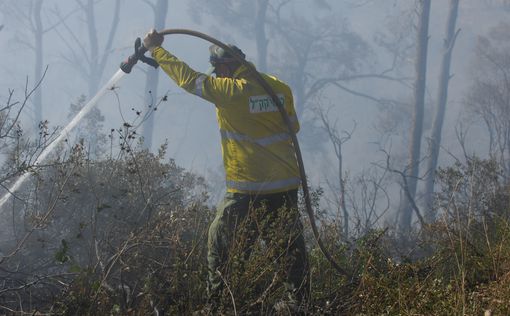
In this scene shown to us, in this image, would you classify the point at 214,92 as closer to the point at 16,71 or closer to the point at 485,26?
the point at 485,26

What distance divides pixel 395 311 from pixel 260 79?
5.46ft

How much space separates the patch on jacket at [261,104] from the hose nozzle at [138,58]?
30.3 inches

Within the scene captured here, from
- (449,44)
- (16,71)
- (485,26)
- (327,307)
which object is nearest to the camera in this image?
(327,307)

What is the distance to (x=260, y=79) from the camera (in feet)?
11.1

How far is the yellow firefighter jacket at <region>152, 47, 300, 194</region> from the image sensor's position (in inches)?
132

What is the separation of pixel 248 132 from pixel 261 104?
7.6 inches

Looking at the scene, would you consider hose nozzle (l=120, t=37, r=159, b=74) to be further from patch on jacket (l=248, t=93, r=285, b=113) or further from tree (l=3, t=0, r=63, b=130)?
tree (l=3, t=0, r=63, b=130)

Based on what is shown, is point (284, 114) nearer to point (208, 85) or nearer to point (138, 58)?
point (208, 85)

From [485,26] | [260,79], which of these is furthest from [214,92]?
[485,26]

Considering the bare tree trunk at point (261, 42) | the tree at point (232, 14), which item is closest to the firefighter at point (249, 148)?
the bare tree trunk at point (261, 42)

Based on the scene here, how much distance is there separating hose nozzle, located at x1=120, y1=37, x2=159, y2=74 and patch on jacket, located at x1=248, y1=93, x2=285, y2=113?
2.52ft

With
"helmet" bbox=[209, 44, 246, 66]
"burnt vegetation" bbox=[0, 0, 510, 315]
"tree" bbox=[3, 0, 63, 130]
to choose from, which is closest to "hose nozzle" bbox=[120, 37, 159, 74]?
"burnt vegetation" bbox=[0, 0, 510, 315]

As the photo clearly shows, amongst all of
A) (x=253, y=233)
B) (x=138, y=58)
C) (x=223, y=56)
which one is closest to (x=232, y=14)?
(x=138, y=58)

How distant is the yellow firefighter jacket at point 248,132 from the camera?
335 centimetres
